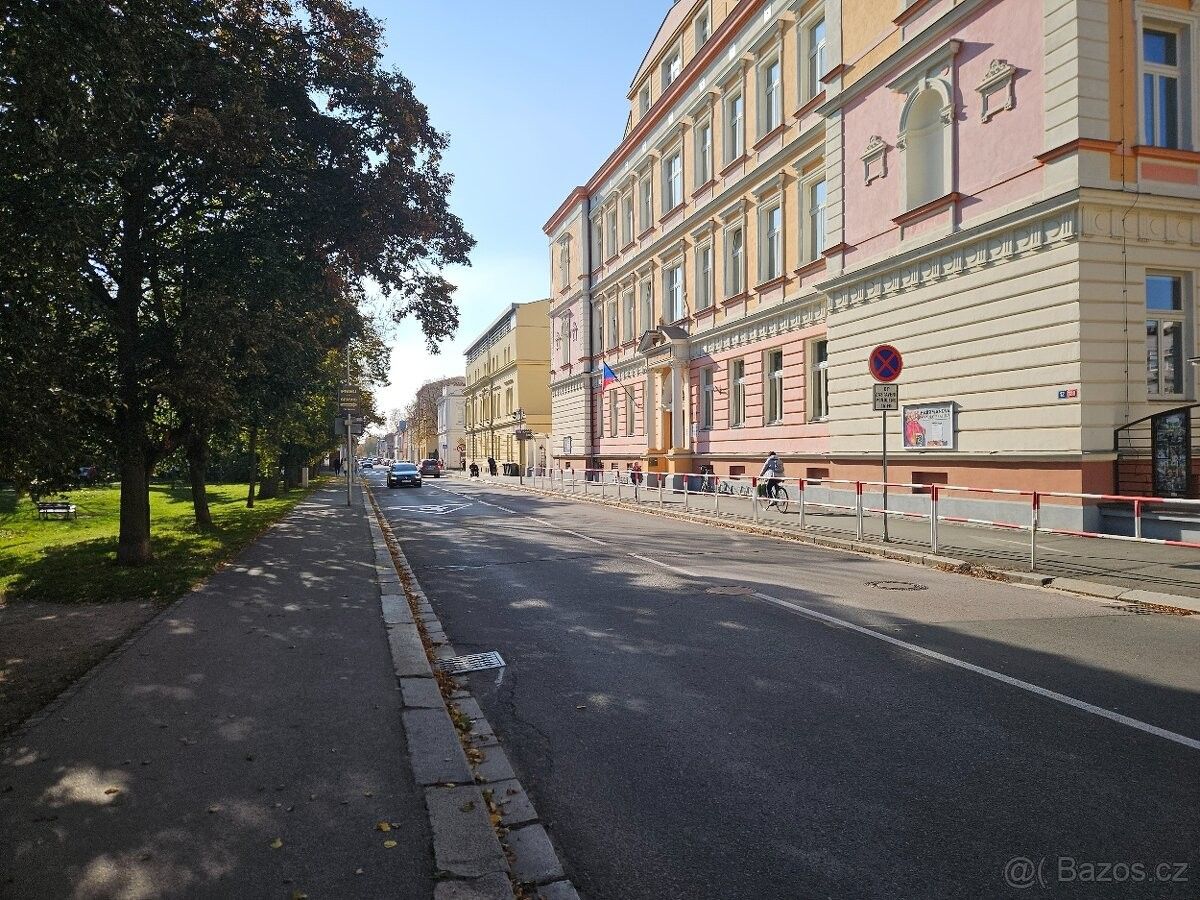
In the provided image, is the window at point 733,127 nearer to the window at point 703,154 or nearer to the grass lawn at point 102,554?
the window at point 703,154

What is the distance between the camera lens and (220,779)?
3965mm

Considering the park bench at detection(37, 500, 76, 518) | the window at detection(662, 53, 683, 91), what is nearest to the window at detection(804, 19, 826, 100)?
the window at detection(662, 53, 683, 91)

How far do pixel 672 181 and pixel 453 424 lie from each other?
80320 mm

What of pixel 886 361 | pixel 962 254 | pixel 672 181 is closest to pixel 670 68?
pixel 672 181

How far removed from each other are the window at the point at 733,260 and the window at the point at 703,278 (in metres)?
1.81

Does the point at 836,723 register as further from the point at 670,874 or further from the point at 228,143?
the point at 228,143

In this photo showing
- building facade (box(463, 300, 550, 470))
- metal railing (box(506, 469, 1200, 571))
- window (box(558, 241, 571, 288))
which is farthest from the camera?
building facade (box(463, 300, 550, 470))

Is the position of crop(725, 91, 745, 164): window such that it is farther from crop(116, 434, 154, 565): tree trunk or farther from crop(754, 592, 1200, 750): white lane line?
crop(754, 592, 1200, 750): white lane line

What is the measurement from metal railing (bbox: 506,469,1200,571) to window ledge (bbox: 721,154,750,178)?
11.1 metres

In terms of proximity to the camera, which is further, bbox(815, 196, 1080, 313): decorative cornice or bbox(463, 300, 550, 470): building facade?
bbox(463, 300, 550, 470): building facade

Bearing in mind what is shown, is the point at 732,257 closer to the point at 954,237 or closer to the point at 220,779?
the point at 954,237

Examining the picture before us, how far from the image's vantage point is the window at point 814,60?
75.0ft

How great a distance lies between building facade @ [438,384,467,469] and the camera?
106875 mm

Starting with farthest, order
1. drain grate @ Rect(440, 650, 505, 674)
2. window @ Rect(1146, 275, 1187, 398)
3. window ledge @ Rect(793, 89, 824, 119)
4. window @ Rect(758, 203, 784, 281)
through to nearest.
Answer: window @ Rect(758, 203, 784, 281), window ledge @ Rect(793, 89, 824, 119), window @ Rect(1146, 275, 1187, 398), drain grate @ Rect(440, 650, 505, 674)
